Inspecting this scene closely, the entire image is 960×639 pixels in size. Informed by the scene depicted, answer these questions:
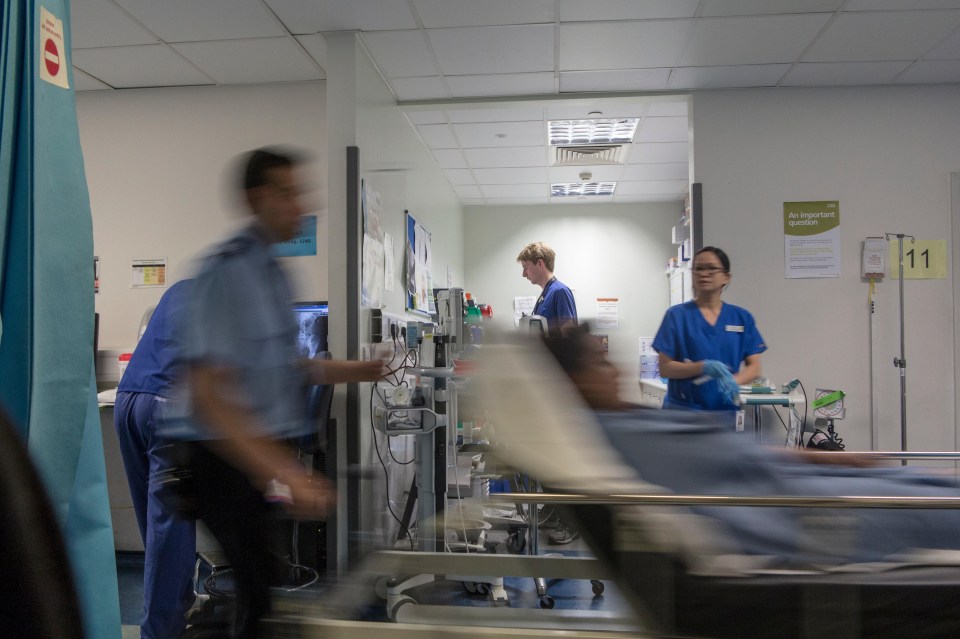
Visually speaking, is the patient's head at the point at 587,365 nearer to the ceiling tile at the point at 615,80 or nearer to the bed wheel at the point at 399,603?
the bed wheel at the point at 399,603

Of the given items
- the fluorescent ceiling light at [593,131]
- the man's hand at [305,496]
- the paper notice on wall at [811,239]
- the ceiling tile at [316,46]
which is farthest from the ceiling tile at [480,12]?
the man's hand at [305,496]

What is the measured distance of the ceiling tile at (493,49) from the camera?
9.95ft

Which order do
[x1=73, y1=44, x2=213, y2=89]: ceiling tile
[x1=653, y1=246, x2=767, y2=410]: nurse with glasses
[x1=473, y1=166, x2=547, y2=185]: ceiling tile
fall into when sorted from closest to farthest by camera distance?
1. [x1=653, y1=246, x2=767, y2=410]: nurse with glasses
2. [x1=73, y1=44, x2=213, y2=89]: ceiling tile
3. [x1=473, y1=166, x2=547, y2=185]: ceiling tile

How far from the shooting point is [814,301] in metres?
3.58

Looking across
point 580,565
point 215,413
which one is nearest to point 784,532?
point 580,565

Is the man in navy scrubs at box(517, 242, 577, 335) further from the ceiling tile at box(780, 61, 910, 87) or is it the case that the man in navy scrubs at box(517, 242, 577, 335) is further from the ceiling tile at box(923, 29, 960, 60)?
the ceiling tile at box(923, 29, 960, 60)

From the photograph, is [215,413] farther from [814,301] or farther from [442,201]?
[442,201]

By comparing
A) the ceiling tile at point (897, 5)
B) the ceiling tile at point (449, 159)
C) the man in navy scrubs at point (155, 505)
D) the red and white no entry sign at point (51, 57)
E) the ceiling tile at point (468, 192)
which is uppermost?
the ceiling tile at point (897, 5)

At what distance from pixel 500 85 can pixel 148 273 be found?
2.27m

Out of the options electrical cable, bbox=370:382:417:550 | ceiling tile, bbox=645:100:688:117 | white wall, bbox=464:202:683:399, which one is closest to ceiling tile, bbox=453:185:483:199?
white wall, bbox=464:202:683:399

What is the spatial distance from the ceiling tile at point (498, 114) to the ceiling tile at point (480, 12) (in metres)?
1.02

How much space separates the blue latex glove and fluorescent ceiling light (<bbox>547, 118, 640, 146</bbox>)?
2392 mm

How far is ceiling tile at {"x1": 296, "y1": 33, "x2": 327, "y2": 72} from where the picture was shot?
3.10 m

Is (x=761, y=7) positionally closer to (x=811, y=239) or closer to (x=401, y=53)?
(x=811, y=239)
